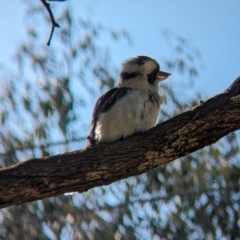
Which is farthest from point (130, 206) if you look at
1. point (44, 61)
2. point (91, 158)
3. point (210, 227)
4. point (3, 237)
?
point (91, 158)

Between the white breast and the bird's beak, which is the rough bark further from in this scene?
the bird's beak

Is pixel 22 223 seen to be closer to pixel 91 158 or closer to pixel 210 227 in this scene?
pixel 210 227

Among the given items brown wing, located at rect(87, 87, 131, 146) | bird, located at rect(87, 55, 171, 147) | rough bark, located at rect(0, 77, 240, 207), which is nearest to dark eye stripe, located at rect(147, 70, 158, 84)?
bird, located at rect(87, 55, 171, 147)

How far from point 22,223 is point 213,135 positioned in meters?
3.03

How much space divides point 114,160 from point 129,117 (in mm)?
730

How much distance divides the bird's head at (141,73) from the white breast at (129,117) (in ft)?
0.42

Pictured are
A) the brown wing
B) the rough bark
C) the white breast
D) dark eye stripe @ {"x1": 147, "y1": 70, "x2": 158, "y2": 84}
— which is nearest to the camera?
the rough bark

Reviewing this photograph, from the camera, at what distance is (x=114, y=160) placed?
3.48m

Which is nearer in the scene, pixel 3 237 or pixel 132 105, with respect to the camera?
pixel 132 105

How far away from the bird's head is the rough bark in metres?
0.95

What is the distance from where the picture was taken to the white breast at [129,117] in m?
4.17

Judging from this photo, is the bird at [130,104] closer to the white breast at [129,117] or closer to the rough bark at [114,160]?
the white breast at [129,117]

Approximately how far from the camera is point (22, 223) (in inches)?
238

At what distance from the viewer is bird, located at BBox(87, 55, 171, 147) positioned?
165 inches
